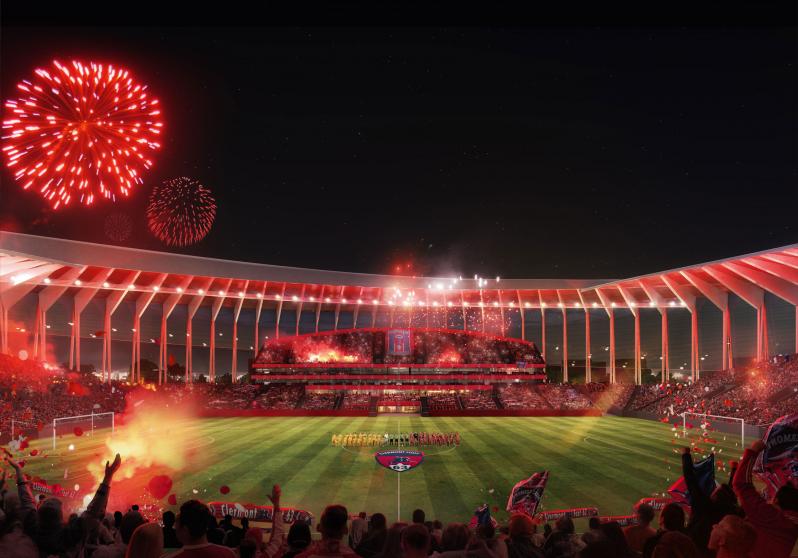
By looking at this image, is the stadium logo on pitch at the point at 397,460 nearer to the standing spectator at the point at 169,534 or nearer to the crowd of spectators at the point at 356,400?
the standing spectator at the point at 169,534

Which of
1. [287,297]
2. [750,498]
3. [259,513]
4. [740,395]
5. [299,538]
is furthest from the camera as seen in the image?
[287,297]

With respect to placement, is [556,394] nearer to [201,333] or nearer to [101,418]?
[101,418]

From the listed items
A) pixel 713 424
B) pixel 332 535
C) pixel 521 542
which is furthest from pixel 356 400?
pixel 332 535

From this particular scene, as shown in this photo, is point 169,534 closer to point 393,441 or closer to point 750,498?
point 750,498

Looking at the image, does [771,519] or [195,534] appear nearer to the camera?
[195,534]

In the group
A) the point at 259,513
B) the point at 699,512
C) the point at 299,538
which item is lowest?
the point at 259,513

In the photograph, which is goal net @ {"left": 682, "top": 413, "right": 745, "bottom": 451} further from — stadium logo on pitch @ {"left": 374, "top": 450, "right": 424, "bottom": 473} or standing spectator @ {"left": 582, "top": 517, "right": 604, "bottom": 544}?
standing spectator @ {"left": 582, "top": 517, "right": 604, "bottom": 544}

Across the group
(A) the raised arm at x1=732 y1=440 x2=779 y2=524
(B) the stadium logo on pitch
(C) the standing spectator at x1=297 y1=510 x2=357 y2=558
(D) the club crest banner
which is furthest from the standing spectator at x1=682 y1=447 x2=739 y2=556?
(B) the stadium logo on pitch
